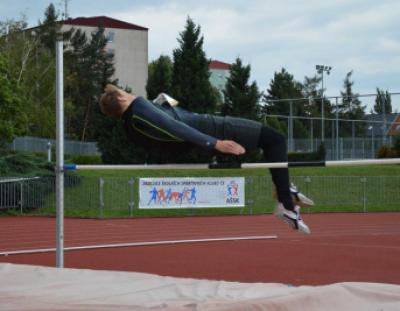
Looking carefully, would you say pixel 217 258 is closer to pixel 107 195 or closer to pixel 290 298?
pixel 290 298

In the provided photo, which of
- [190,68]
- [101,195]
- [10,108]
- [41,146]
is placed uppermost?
[10,108]

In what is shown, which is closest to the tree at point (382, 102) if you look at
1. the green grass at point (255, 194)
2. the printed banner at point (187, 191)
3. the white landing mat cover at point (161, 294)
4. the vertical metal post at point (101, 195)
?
the green grass at point (255, 194)

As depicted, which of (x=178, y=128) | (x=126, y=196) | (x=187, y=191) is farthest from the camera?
(x=126, y=196)

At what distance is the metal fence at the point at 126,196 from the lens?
1661cm

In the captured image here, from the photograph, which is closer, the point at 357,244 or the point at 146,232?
the point at 357,244

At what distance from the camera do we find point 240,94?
18.6 feet

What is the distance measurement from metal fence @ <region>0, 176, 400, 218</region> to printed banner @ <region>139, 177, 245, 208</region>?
589 mm

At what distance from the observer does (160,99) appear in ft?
13.3

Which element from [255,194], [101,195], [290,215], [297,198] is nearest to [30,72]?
[101,195]

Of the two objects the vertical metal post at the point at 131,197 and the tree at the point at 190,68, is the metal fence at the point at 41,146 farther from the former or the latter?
the tree at the point at 190,68

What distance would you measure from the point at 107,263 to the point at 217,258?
1638mm

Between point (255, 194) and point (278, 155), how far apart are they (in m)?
14.2

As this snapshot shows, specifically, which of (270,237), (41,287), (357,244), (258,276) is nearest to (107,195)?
(270,237)

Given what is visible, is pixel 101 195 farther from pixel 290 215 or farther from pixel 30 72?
pixel 290 215
